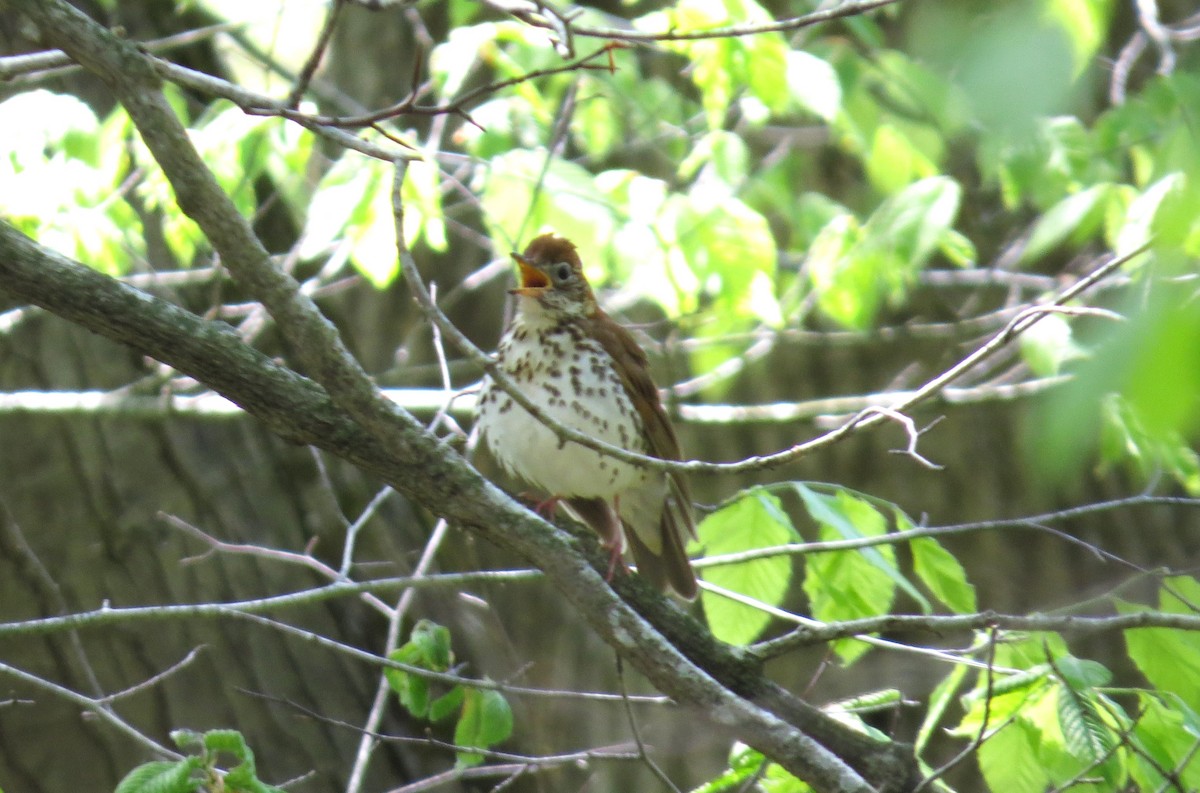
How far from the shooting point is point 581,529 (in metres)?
3.09

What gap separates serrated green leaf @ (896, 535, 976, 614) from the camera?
2621mm

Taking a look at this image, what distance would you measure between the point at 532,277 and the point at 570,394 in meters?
0.38

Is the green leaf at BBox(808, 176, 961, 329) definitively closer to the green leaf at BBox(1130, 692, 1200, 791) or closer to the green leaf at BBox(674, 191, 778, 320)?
the green leaf at BBox(674, 191, 778, 320)

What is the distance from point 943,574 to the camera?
262 centimetres

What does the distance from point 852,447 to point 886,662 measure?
939 millimetres

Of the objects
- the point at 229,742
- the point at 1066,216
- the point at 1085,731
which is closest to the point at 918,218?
the point at 1066,216

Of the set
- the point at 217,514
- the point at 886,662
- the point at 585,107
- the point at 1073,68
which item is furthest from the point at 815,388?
the point at 1073,68

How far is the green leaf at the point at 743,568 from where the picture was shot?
2.79 metres

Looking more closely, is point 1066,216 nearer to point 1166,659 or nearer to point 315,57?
point 1166,659

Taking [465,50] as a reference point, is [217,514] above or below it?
below

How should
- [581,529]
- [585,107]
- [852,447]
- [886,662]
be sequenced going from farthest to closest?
[852,447] → [886,662] → [585,107] → [581,529]

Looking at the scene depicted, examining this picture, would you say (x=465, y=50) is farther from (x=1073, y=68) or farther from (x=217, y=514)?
(x=1073, y=68)

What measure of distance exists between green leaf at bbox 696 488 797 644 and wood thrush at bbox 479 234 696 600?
1.86 ft

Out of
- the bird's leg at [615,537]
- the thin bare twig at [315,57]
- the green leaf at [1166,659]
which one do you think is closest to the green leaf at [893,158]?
the bird's leg at [615,537]
